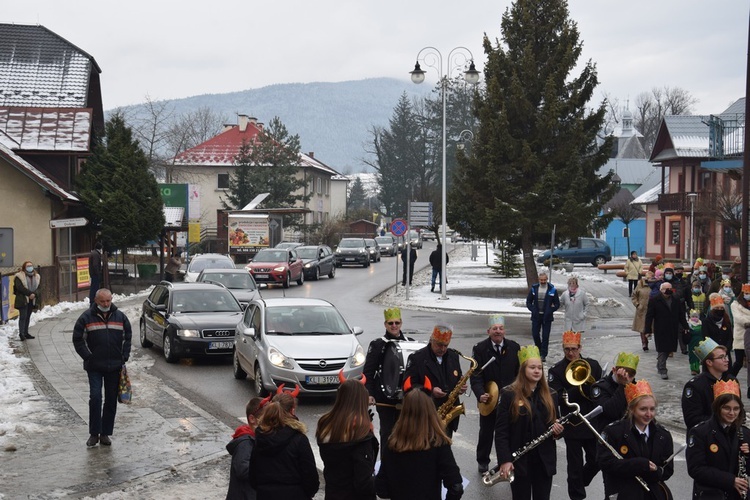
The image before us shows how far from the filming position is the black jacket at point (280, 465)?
5793mm

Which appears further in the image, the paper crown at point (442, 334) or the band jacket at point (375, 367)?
the band jacket at point (375, 367)

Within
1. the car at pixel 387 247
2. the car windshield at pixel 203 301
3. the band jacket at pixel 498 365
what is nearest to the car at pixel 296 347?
the car windshield at pixel 203 301

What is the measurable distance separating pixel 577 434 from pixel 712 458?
2092 mm

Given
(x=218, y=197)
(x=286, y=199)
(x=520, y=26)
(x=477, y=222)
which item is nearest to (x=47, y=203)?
(x=477, y=222)

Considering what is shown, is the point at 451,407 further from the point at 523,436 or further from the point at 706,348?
the point at 706,348

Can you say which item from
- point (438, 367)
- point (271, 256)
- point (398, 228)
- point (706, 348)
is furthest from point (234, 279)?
point (706, 348)

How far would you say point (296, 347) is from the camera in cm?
1454

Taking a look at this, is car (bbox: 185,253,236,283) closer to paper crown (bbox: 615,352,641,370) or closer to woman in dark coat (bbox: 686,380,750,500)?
paper crown (bbox: 615,352,641,370)

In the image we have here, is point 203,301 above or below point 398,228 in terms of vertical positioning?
below

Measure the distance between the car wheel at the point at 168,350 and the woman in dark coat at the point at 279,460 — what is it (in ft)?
42.3

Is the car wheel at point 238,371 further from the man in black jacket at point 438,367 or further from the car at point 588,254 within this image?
the car at point 588,254

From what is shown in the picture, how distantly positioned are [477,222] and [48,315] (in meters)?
15.0

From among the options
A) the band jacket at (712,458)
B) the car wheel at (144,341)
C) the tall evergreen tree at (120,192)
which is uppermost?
the tall evergreen tree at (120,192)

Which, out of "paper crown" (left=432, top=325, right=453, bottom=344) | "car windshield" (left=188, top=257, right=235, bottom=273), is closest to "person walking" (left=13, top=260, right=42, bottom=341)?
"car windshield" (left=188, top=257, right=235, bottom=273)
